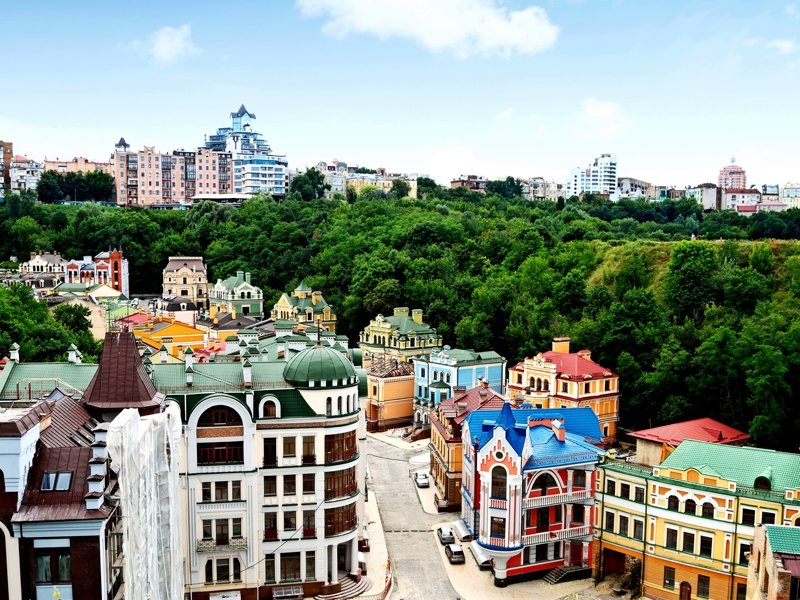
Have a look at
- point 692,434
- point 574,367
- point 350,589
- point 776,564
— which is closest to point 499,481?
point 350,589

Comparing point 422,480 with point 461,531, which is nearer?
point 461,531

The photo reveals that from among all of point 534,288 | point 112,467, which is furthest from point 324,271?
point 112,467

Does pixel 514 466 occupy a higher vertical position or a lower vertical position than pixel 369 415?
higher

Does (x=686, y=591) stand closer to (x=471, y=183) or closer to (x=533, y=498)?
(x=533, y=498)

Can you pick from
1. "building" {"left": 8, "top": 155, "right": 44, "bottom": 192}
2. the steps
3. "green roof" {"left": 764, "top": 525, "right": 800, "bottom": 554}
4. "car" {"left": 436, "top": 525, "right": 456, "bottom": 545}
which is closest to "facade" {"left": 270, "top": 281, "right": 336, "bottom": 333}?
"car" {"left": 436, "top": 525, "right": 456, "bottom": 545}

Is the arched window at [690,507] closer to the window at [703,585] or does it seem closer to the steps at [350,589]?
the window at [703,585]

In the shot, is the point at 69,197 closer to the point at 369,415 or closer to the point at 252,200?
the point at 252,200

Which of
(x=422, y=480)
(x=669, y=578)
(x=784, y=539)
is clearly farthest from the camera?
(x=422, y=480)
